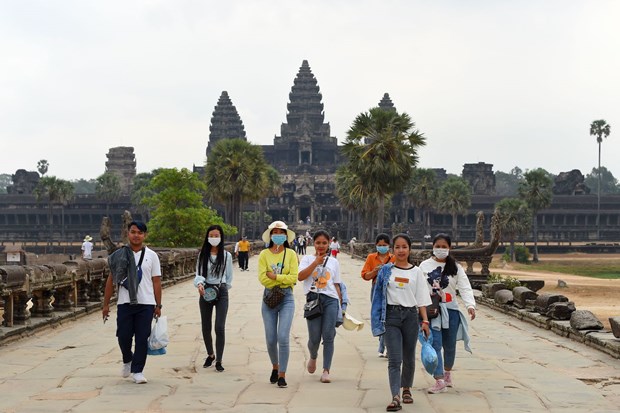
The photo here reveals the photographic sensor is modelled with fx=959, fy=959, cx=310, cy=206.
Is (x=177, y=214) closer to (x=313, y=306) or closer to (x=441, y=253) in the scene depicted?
(x=313, y=306)

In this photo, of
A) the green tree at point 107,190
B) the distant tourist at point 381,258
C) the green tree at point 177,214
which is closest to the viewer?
the distant tourist at point 381,258

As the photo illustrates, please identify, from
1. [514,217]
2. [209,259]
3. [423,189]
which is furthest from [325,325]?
[423,189]

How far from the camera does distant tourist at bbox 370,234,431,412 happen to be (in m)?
8.97

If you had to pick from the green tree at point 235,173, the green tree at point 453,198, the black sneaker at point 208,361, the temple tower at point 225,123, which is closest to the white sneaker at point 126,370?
the black sneaker at point 208,361

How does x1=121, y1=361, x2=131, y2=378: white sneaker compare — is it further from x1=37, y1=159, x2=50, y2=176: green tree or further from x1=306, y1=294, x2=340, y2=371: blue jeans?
x1=37, y1=159, x2=50, y2=176: green tree

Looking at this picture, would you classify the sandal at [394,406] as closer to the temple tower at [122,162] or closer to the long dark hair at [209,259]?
the long dark hair at [209,259]

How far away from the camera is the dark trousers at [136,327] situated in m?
10.0

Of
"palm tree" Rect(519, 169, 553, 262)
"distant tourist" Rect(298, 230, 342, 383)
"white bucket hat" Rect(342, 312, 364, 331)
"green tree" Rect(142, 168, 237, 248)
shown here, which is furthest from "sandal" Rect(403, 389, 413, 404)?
"palm tree" Rect(519, 169, 553, 262)

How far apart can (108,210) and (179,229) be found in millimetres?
87091

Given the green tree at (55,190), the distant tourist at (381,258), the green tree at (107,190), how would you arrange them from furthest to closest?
the green tree at (107,190) → the green tree at (55,190) → the distant tourist at (381,258)

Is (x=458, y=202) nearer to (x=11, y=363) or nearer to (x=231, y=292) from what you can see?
(x=231, y=292)

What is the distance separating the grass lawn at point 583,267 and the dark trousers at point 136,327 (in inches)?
2166

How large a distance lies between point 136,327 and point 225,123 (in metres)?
151

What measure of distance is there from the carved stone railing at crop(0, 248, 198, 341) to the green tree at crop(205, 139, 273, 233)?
139 feet
